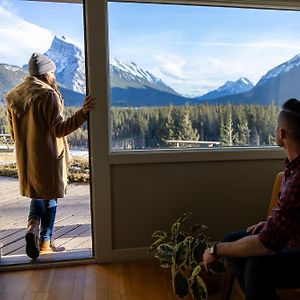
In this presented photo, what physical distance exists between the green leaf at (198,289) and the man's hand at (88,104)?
123cm

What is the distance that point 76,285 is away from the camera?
2029mm

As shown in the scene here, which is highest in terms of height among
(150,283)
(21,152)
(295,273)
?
(21,152)

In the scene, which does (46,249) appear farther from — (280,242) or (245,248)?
(280,242)

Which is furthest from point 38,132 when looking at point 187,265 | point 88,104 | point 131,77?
point 187,265

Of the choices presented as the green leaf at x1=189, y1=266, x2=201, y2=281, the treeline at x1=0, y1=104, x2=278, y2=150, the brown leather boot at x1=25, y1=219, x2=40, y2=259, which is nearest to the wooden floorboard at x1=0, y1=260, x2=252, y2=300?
the brown leather boot at x1=25, y1=219, x2=40, y2=259

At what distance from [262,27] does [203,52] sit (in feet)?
1.60

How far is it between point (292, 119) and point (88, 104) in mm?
1312

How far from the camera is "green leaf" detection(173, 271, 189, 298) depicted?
162 centimetres

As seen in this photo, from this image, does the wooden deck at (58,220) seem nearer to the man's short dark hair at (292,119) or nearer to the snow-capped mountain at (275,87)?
the snow-capped mountain at (275,87)

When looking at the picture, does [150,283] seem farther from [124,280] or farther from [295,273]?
[295,273]

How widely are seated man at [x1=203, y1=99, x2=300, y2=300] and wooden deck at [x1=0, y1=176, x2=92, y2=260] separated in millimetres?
1377

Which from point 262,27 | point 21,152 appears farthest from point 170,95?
point 21,152

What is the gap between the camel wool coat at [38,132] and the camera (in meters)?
2.19

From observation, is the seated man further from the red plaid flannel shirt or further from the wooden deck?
the wooden deck
